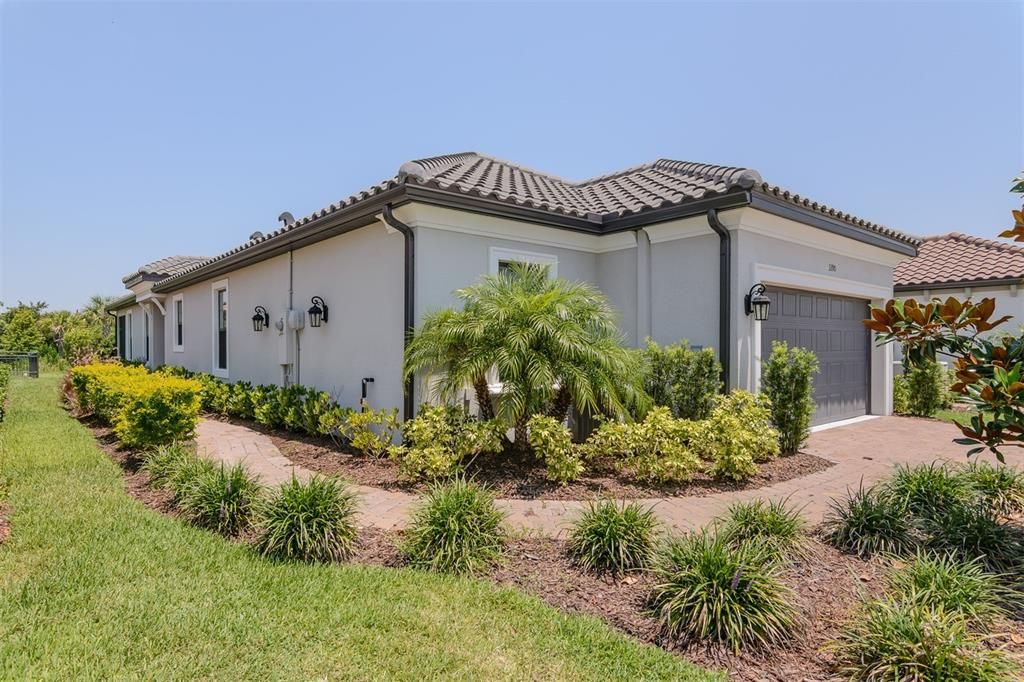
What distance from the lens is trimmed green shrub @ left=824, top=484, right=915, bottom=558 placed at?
4.20 meters

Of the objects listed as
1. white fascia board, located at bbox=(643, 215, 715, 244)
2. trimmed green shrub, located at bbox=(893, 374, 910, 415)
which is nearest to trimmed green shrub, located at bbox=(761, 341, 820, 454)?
white fascia board, located at bbox=(643, 215, 715, 244)

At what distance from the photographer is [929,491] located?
4828 mm

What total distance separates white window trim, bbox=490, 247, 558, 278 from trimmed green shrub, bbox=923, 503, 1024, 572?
5.89 m

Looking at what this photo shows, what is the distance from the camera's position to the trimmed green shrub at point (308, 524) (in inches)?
165

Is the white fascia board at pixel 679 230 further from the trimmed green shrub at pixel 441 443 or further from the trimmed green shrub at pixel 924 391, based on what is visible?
the trimmed green shrub at pixel 924 391

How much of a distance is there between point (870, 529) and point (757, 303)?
438 cm

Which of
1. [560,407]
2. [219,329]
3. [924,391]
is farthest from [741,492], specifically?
[219,329]

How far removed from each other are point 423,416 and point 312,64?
25.5 feet

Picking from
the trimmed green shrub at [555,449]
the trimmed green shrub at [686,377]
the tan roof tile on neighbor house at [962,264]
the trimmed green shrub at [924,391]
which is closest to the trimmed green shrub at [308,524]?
the trimmed green shrub at [555,449]

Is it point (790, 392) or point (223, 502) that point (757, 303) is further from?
point (223, 502)

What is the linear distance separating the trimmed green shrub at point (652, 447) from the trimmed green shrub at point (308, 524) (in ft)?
10.6

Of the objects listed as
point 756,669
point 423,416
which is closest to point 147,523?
point 423,416

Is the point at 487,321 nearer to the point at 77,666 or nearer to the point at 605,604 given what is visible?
the point at 605,604

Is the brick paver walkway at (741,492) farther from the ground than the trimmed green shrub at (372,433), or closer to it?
closer to it
